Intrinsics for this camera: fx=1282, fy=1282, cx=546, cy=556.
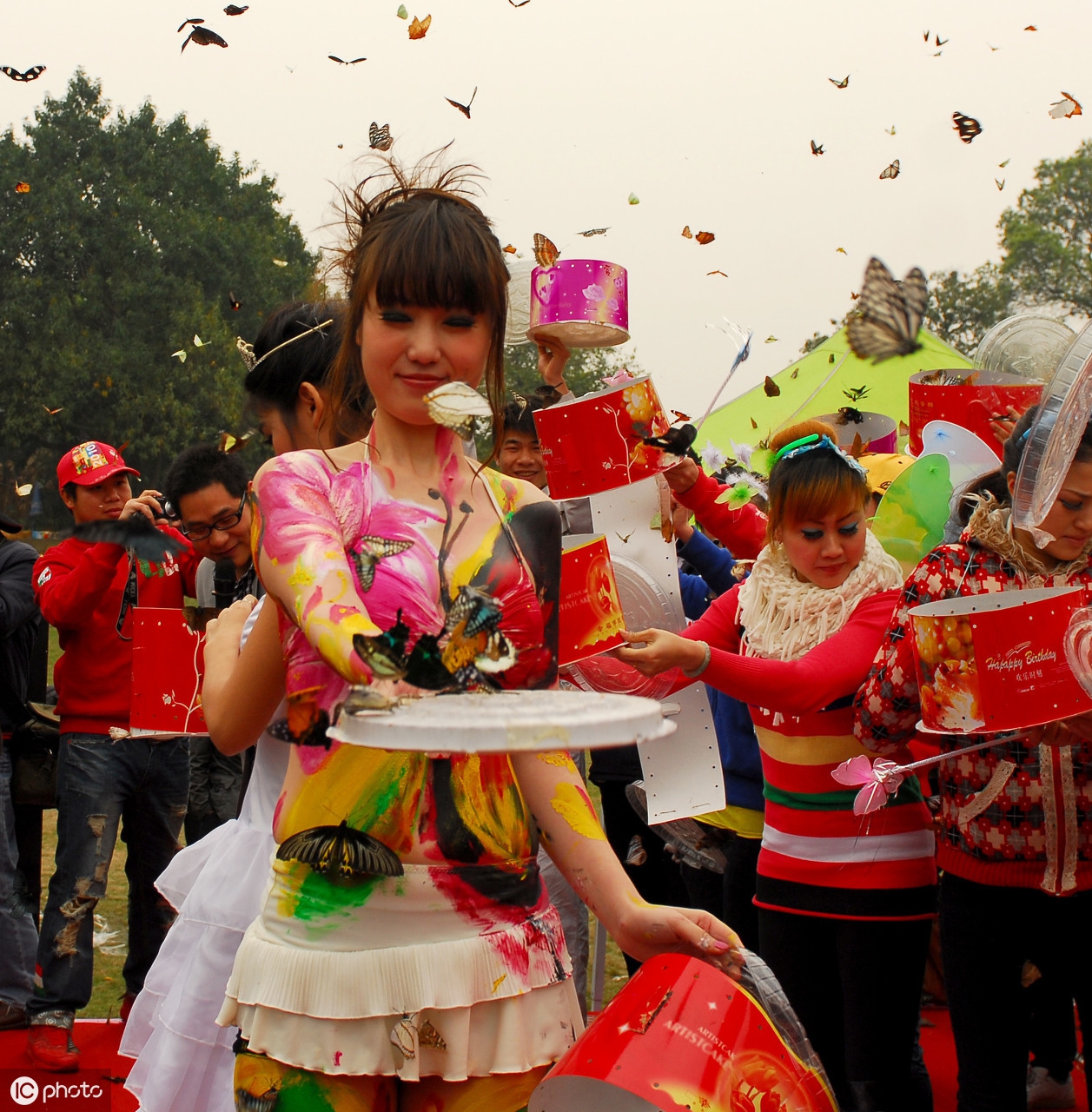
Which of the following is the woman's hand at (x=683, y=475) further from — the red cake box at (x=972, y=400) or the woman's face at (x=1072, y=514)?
the woman's face at (x=1072, y=514)

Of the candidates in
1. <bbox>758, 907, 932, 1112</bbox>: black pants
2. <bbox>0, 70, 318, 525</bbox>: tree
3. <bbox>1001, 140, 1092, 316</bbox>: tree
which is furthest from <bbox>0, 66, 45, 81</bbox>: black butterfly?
<bbox>1001, 140, 1092, 316</bbox>: tree

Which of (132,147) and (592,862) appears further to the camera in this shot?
(132,147)

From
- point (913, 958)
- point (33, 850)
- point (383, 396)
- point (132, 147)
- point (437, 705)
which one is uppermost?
point (132, 147)

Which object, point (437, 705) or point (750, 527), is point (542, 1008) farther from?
point (750, 527)

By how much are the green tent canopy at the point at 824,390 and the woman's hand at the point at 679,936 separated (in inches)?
228

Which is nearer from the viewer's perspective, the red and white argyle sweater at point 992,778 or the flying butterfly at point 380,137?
the flying butterfly at point 380,137

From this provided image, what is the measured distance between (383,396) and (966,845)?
1.82m

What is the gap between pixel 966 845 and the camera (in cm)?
281

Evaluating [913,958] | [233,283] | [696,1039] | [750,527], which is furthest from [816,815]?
[233,283]

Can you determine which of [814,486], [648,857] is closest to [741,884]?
[648,857]

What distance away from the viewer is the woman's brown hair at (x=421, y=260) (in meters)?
1.62

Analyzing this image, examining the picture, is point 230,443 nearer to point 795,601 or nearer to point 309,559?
point 795,601

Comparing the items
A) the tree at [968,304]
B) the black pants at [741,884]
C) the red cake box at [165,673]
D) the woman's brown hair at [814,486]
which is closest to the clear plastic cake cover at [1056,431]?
the woman's brown hair at [814,486]

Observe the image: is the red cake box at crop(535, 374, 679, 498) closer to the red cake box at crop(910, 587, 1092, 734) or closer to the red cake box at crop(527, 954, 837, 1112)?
the red cake box at crop(910, 587, 1092, 734)
